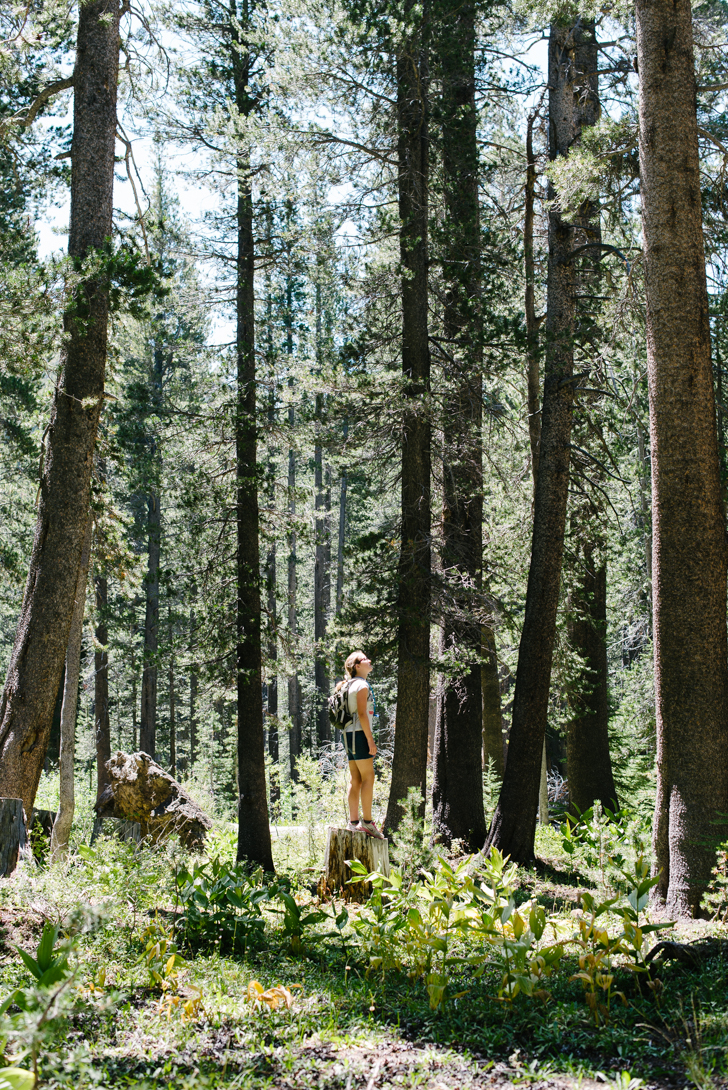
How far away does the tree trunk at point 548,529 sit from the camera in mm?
8273

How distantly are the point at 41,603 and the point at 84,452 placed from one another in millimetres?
1489

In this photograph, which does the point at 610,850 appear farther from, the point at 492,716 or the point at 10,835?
the point at 492,716

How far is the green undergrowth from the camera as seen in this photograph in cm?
294

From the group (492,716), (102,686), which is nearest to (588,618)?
(492,716)

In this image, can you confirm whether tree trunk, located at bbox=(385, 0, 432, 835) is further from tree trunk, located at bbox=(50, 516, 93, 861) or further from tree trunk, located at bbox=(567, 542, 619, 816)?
tree trunk, located at bbox=(50, 516, 93, 861)

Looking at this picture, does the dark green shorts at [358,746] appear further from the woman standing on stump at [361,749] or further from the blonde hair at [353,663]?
the blonde hair at [353,663]

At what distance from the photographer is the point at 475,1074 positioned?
3.01 m

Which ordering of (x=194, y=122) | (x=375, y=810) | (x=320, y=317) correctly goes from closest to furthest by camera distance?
(x=194, y=122) → (x=375, y=810) → (x=320, y=317)

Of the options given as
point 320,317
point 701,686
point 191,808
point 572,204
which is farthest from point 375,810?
point 320,317

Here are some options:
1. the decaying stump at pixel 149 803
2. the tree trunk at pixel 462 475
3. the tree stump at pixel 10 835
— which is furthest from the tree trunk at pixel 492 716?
the tree stump at pixel 10 835

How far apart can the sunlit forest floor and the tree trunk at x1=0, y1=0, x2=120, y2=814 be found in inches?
65.0

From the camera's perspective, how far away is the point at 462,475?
10.0 m

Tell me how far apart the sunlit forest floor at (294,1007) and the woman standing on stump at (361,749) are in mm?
1816

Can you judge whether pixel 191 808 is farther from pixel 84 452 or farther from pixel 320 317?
pixel 320 317
